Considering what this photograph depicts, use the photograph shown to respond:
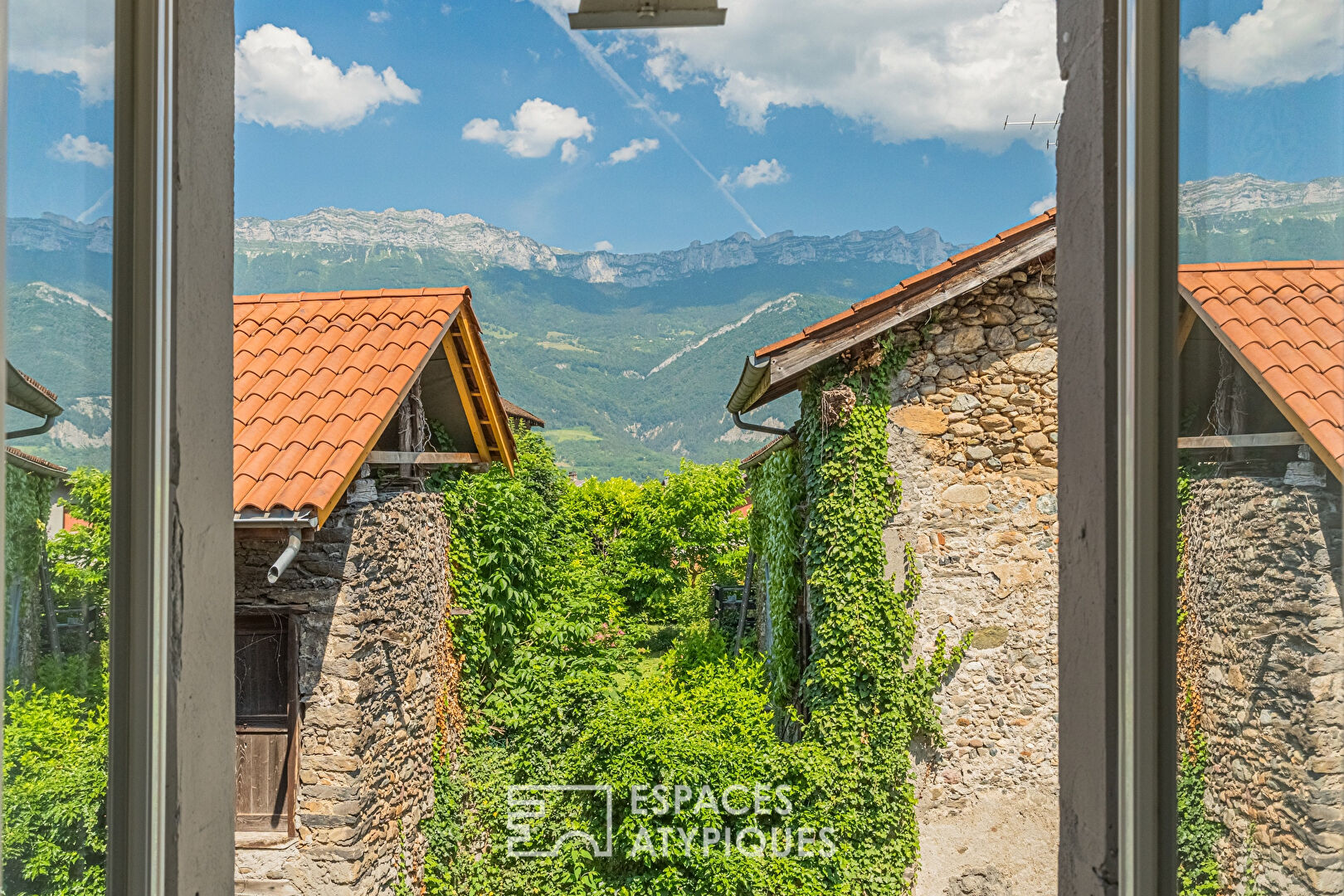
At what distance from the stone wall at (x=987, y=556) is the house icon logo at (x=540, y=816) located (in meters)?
2.03

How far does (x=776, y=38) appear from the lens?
63750 millimetres

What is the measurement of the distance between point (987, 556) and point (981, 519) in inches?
9.3

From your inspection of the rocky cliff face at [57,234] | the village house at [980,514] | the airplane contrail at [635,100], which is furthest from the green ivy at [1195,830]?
the airplane contrail at [635,100]

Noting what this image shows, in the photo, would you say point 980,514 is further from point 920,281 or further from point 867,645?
point 920,281

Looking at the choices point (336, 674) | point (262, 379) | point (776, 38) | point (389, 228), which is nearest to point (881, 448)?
point (336, 674)

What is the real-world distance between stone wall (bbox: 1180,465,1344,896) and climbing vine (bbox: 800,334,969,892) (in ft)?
13.2

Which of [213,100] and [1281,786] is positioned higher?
[213,100]

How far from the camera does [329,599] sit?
159 inches

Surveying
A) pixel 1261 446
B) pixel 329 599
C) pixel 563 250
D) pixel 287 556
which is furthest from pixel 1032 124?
pixel 563 250

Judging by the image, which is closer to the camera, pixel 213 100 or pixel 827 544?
pixel 213 100

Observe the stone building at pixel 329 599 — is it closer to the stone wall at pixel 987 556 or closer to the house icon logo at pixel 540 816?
the house icon logo at pixel 540 816

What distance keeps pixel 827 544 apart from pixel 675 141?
5419 cm

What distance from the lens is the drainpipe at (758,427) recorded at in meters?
5.12

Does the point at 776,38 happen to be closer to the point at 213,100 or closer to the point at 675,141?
the point at 675,141
